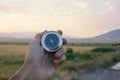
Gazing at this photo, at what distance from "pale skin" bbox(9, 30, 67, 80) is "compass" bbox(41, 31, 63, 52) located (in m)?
0.03

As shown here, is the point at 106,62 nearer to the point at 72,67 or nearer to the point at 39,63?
the point at 72,67

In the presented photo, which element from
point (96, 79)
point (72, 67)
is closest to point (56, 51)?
point (96, 79)

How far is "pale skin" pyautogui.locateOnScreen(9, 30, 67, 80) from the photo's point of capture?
90.4 inches

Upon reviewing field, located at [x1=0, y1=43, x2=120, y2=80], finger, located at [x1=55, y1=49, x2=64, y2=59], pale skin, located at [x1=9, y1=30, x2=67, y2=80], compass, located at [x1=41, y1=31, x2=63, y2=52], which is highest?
compass, located at [x1=41, y1=31, x2=63, y2=52]

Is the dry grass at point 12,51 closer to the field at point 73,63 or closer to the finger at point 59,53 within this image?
the field at point 73,63

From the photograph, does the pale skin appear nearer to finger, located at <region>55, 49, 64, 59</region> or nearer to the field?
finger, located at <region>55, 49, 64, 59</region>

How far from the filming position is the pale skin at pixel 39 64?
90.4 inches

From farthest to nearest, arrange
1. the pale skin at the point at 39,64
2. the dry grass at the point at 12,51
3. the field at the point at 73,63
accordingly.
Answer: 1. the dry grass at the point at 12,51
2. the field at the point at 73,63
3. the pale skin at the point at 39,64

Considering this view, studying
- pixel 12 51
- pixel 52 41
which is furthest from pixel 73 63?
pixel 52 41

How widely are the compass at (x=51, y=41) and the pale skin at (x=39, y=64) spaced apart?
0.11ft

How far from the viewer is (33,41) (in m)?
2.50

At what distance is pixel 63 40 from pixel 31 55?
0.20m

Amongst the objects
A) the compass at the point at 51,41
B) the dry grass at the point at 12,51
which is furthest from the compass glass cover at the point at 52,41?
the dry grass at the point at 12,51

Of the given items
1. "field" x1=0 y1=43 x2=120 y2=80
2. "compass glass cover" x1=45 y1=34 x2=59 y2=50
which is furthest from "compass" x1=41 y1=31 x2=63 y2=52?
"field" x1=0 y1=43 x2=120 y2=80
